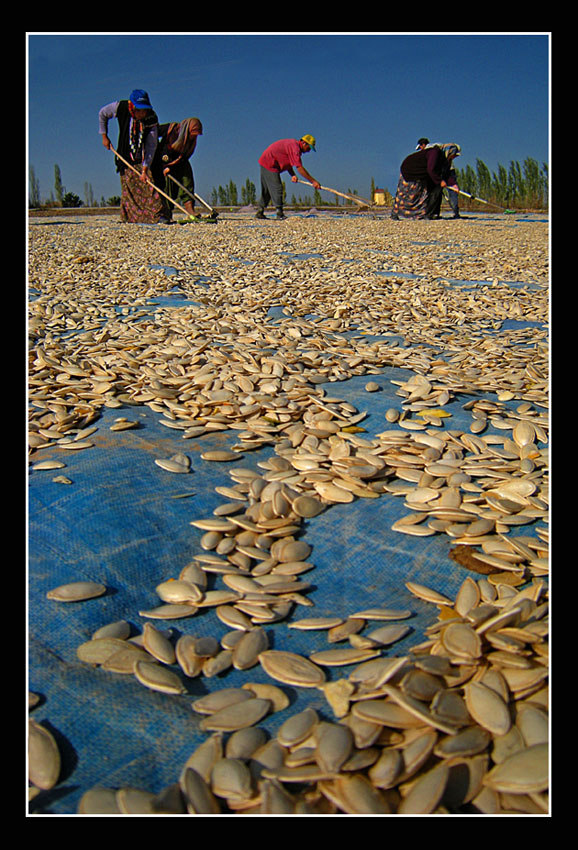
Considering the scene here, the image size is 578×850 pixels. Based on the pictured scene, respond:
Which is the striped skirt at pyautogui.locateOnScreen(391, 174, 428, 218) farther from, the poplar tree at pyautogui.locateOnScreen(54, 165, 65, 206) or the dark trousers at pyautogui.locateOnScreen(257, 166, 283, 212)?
the poplar tree at pyautogui.locateOnScreen(54, 165, 65, 206)

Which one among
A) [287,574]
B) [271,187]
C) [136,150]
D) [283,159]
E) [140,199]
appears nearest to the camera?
[287,574]

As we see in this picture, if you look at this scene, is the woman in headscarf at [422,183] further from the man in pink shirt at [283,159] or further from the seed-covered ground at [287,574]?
the seed-covered ground at [287,574]

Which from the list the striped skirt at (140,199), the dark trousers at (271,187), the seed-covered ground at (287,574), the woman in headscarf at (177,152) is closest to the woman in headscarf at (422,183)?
the dark trousers at (271,187)

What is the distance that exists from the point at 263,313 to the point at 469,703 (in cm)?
256

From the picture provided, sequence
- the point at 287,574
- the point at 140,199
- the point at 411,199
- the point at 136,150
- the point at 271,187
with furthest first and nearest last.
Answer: the point at 411,199 < the point at 271,187 < the point at 140,199 < the point at 136,150 < the point at 287,574

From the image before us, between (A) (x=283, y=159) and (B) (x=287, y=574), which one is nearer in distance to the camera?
(B) (x=287, y=574)

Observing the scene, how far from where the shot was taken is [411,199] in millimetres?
11938

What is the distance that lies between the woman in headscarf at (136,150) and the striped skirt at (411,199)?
5220 mm

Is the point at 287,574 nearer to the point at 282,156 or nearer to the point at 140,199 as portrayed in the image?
the point at 140,199

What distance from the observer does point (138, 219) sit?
10164 millimetres

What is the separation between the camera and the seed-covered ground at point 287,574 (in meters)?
0.71

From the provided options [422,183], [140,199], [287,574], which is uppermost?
[422,183]

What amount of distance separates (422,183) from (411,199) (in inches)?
16.5

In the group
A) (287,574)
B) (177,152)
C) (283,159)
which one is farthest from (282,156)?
(287,574)
